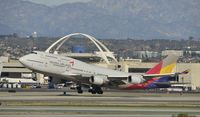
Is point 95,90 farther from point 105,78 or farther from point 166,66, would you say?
point 166,66

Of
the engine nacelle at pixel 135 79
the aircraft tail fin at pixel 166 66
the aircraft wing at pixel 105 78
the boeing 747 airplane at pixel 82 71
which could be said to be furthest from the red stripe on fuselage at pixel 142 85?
the engine nacelle at pixel 135 79

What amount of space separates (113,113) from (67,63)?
44.7 m

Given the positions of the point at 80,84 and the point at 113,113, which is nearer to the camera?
the point at 113,113

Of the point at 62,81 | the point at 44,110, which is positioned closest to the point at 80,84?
the point at 62,81

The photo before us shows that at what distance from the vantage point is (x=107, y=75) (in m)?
110

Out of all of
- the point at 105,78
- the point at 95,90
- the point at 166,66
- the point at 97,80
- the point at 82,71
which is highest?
the point at 166,66

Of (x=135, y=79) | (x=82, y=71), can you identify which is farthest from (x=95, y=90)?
(x=135, y=79)

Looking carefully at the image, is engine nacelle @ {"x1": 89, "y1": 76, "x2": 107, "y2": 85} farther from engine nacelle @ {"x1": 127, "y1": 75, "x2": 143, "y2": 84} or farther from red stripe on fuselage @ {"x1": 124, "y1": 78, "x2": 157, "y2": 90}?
red stripe on fuselage @ {"x1": 124, "y1": 78, "x2": 157, "y2": 90}

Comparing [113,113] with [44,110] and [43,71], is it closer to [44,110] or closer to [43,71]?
[44,110]

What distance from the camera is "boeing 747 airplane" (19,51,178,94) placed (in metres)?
105

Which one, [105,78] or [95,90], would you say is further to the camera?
[95,90]

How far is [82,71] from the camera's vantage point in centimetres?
10881

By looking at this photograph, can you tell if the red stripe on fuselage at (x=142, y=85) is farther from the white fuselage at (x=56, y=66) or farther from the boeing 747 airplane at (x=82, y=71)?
the white fuselage at (x=56, y=66)

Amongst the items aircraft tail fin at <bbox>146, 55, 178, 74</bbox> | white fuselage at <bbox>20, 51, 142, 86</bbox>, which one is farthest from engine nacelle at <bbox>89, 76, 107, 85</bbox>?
aircraft tail fin at <bbox>146, 55, 178, 74</bbox>
